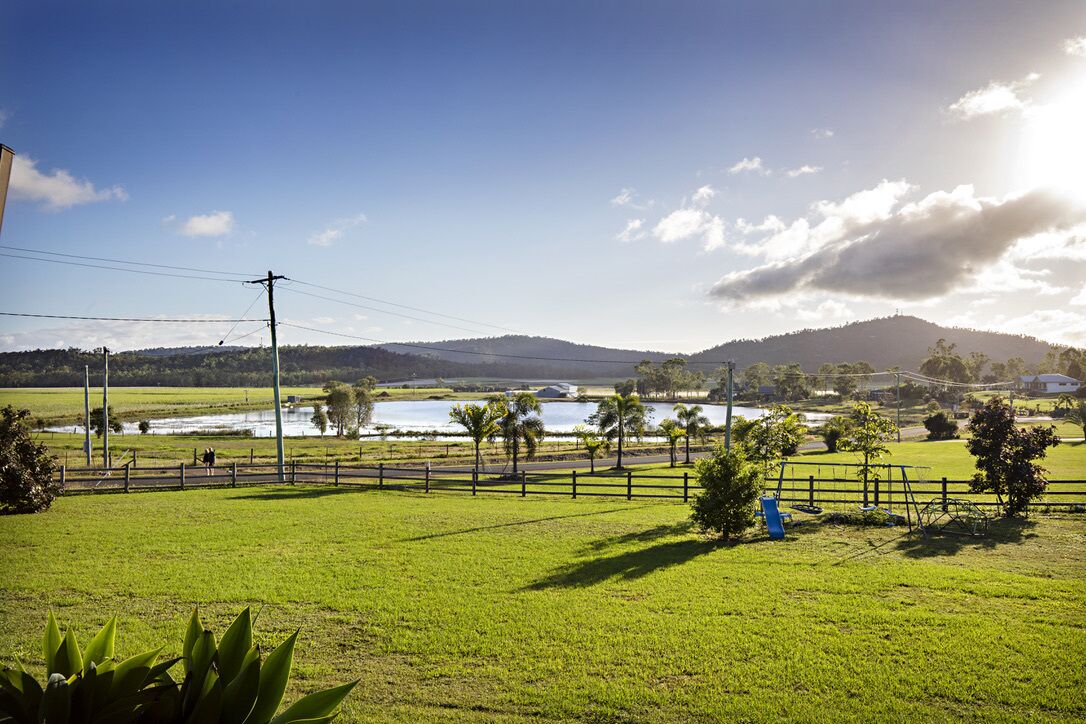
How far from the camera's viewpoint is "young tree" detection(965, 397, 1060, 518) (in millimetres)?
19141

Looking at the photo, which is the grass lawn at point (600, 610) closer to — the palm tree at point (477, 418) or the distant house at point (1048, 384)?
the palm tree at point (477, 418)

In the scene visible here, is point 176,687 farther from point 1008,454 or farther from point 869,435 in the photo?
point 1008,454

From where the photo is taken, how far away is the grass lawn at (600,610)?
6480 millimetres

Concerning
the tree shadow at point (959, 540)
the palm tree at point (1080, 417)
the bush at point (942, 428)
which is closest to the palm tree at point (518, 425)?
the tree shadow at point (959, 540)

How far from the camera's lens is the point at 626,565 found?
39.8 feet

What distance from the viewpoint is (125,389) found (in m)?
146

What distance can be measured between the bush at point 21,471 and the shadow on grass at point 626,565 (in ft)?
54.8

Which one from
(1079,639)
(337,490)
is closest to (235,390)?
(337,490)

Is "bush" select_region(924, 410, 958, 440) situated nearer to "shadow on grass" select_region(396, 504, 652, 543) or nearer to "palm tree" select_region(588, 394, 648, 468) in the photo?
"palm tree" select_region(588, 394, 648, 468)

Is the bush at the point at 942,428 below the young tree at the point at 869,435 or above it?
below

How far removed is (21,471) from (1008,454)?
3076cm

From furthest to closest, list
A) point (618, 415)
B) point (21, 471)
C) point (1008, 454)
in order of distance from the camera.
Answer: point (618, 415) → point (1008, 454) → point (21, 471)

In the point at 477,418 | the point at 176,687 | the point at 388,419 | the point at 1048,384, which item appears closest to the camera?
the point at 176,687

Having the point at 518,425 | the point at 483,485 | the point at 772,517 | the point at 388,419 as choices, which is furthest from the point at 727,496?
the point at 388,419
